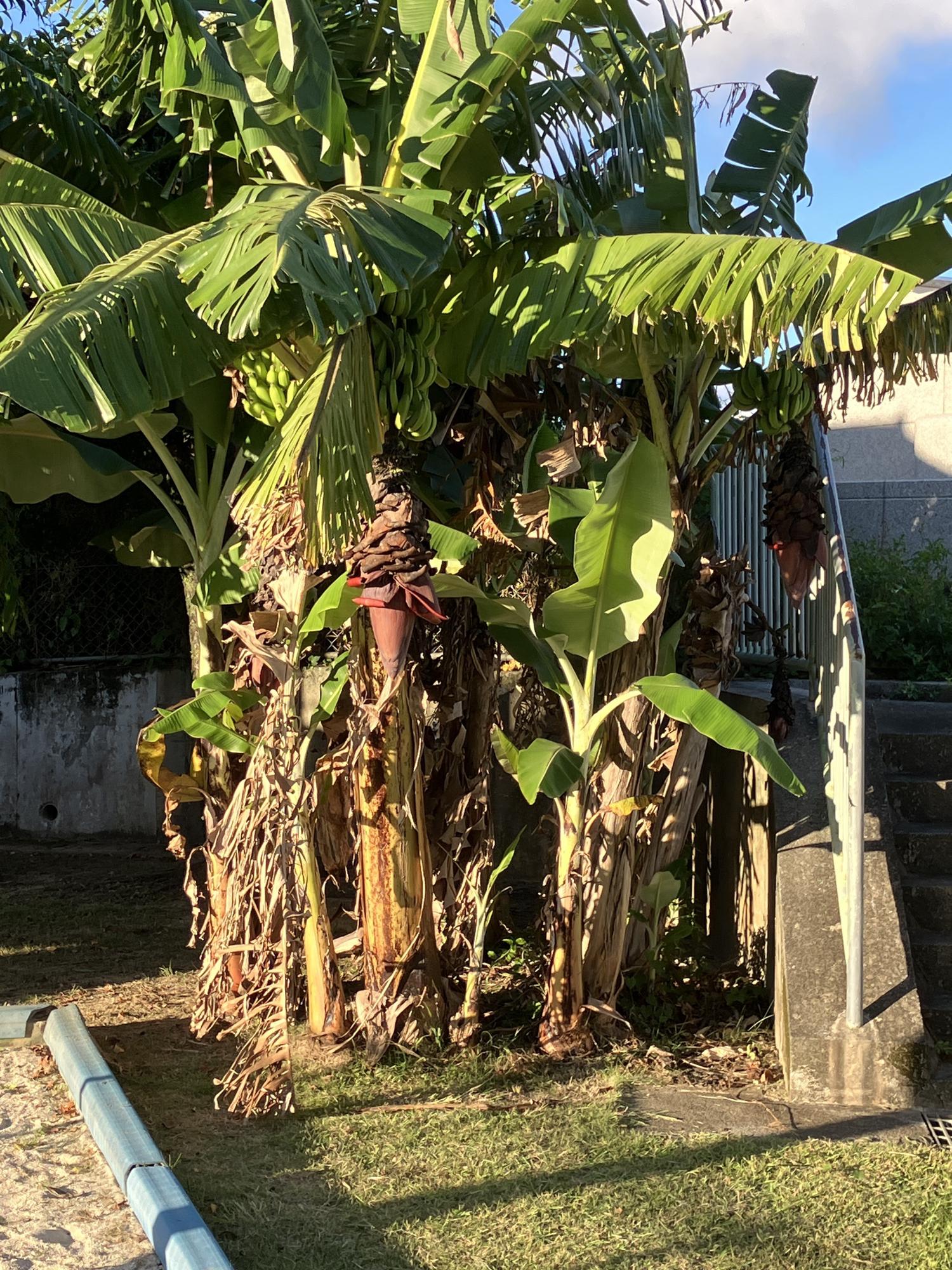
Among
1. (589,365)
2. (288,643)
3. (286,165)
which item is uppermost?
(286,165)

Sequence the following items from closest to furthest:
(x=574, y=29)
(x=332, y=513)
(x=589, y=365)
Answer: (x=332, y=513) → (x=574, y=29) → (x=589, y=365)

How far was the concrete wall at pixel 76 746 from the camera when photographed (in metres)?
10.4

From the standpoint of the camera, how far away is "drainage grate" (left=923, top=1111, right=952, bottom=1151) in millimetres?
4344

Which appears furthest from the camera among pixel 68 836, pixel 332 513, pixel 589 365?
pixel 68 836

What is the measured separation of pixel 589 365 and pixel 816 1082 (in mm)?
2999

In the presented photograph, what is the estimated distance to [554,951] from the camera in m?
5.32

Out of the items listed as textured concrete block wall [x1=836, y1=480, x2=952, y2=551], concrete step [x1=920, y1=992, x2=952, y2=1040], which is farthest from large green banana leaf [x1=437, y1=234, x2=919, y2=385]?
textured concrete block wall [x1=836, y1=480, x2=952, y2=551]

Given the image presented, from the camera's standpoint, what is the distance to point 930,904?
545cm

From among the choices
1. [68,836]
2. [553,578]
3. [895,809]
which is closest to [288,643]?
[553,578]

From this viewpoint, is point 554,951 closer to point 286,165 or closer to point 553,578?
point 553,578

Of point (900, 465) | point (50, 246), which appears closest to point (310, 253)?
point (50, 246)

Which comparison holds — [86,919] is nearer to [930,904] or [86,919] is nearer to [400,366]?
[400,366]

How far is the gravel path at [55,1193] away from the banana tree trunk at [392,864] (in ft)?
4.28

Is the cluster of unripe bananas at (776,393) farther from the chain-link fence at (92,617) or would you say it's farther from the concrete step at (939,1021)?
the chain-link fence at (92,617)
